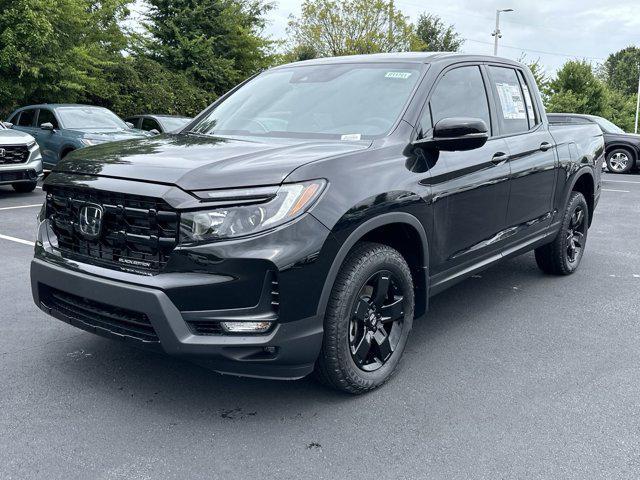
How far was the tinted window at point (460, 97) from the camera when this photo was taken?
3.98m

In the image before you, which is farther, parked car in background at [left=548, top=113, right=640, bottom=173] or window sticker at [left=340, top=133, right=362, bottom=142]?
parked car in background at [left=548, top=113, right=640, bottom=173]

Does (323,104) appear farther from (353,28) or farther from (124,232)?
(353,28)

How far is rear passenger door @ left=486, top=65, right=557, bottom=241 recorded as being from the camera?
4.59 m

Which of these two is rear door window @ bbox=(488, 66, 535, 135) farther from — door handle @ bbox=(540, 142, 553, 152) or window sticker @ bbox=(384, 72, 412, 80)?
window sticker @ bbox=(384, 72, 412, 80)

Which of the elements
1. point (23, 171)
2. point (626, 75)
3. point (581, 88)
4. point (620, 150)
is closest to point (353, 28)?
point (581, 88)

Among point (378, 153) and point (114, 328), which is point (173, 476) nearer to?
point (114, 328)

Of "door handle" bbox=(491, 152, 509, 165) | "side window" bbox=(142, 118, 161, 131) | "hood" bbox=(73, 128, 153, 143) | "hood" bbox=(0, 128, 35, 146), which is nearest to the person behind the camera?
"door handle" bbox=(491, 152, 509, 165)

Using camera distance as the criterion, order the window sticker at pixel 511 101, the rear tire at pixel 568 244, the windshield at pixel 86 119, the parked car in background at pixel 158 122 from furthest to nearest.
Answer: the parked car in background at pixel 158 122, the windshield at pixel 86 119, the rear tire at pixel 568 244, the window sticker at pixel 511 101

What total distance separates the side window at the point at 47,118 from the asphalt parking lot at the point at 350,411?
891 cm

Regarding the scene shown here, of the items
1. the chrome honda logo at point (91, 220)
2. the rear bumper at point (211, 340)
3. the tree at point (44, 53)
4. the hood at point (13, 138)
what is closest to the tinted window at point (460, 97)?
the rear bumper at point (211, 340)

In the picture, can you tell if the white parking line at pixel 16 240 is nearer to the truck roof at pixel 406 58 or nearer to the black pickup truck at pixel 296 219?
the black pickup truck at pixel 296 219

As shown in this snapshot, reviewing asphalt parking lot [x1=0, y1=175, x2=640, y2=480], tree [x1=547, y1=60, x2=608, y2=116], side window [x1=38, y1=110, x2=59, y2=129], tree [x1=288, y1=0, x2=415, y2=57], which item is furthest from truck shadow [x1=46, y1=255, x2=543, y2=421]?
tree [x1=288, y1=0, x2=415, y2=57]

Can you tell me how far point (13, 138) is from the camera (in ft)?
33.4

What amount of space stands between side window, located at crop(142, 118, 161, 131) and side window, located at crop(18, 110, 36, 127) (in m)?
2.82
